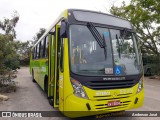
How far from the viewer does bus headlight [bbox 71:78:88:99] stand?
5293 millimetres

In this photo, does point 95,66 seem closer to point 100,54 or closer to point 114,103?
point 100,54

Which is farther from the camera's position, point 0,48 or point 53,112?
point 0,48

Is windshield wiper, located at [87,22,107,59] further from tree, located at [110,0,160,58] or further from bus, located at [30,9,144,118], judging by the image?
tree, located at [110,0,160,58]

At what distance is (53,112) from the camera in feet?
24.1

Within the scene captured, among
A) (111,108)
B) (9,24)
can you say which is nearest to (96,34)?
(111,108)

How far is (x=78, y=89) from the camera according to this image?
5.33m

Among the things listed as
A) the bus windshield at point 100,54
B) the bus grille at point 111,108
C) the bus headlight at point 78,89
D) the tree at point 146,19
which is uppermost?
the tree at point 146,19

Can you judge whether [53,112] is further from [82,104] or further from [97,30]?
[97,30]

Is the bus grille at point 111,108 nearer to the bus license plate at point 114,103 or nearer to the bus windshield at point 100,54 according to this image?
the bus license plate at point 114,103

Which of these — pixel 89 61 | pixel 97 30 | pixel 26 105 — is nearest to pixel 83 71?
pixel 89 61

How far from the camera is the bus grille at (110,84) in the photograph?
5.40 m

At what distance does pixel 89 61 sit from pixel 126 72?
1.11 meters

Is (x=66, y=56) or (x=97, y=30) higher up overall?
(x=97, y=30)

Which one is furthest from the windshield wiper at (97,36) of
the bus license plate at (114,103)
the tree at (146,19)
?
the tree at (146,19)
